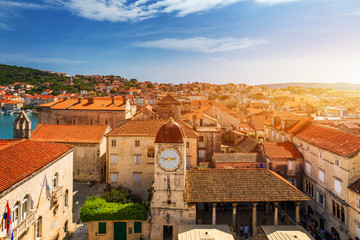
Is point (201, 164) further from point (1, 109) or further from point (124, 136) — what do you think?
point (1, 109)

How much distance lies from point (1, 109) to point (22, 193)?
521 ft

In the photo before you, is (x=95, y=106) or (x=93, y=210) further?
(x=95, y=106)

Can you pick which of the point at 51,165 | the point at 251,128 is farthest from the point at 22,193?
the point at 251,128

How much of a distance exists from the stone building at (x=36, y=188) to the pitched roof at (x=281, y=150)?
24.2m

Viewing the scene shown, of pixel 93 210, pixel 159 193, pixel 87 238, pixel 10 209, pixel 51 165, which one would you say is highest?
pixel 51 165

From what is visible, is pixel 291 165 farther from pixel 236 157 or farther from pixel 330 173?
pixel 236 157

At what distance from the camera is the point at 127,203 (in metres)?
23.6

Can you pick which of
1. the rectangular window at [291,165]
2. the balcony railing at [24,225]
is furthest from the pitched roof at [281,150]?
the balcony railing at [24,225]

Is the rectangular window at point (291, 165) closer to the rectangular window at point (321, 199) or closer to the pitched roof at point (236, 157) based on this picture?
the pitched roof at point (236, 157)

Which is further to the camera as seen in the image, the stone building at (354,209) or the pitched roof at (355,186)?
the pitched roof at (355,186)

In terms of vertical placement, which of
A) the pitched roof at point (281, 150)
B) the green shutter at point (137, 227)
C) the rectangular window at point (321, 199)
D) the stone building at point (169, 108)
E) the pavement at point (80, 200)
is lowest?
the pavement at point (80, 200)

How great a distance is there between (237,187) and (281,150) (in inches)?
522

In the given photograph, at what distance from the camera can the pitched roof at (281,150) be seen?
31156 mm

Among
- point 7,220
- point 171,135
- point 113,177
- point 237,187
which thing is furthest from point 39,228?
point 237,187
